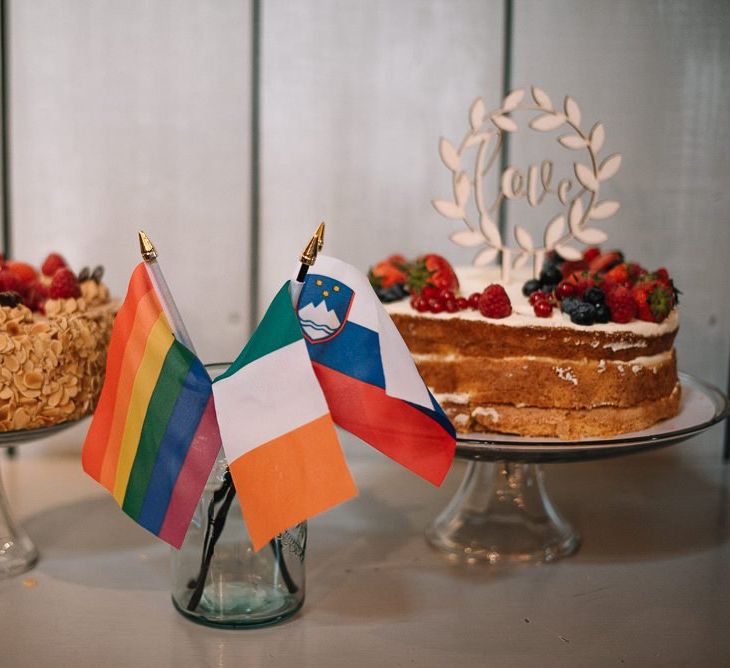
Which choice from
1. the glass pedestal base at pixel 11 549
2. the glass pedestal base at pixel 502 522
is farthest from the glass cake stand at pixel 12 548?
the glass pedestal base at pixel 502 522

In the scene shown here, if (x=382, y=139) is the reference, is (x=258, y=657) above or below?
below

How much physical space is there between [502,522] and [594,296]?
0.41 metres

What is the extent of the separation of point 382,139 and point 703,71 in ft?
2.16

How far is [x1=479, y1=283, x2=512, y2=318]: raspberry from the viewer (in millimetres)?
1611

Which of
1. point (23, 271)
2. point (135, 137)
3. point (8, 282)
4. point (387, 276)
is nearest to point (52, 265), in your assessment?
point (23, 271)

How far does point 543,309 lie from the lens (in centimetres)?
162

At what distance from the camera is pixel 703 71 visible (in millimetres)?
2100

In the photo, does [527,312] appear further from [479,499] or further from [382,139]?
[382,139]

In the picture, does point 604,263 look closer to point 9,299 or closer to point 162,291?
point 162,291

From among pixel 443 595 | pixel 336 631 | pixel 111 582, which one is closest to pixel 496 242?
pixel 443 595

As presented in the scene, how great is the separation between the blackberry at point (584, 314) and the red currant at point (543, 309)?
0.04 m

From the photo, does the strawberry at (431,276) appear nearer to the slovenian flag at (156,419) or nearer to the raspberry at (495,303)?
the raspberry at (495,303)

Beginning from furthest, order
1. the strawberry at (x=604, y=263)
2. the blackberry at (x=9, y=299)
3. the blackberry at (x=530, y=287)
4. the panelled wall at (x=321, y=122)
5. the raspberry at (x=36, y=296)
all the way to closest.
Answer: the panelled wall at (x=321, y=122) → the strawberry at (x=604, y=263) → the blackberry at (x=530, y=287) → the raspberry at (x=36, y=296) → the blackberry at (x=9, y=299)

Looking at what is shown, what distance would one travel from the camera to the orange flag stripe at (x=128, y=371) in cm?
129
